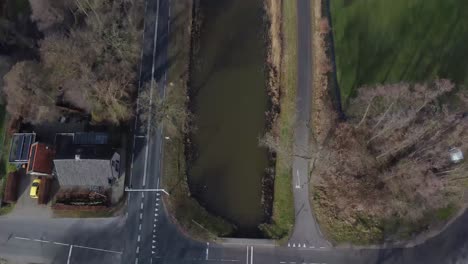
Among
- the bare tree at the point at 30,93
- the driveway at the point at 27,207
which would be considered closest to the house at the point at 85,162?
the driveway at the point at 27,207

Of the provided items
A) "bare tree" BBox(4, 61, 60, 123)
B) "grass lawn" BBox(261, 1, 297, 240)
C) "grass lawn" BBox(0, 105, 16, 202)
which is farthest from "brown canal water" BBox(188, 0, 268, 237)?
"grass lawn" BBox(0, 105, 16, 202)

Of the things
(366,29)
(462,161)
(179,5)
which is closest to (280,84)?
(366,29)

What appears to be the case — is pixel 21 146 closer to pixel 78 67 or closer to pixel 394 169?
pixel 78 67

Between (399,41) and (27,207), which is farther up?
(399,41)

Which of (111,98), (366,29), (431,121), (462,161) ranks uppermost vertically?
(366,29)

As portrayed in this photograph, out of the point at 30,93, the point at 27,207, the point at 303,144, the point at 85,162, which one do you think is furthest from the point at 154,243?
the point at 30,93

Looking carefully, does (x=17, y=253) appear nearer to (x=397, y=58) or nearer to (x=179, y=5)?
(x=179, y=5)
